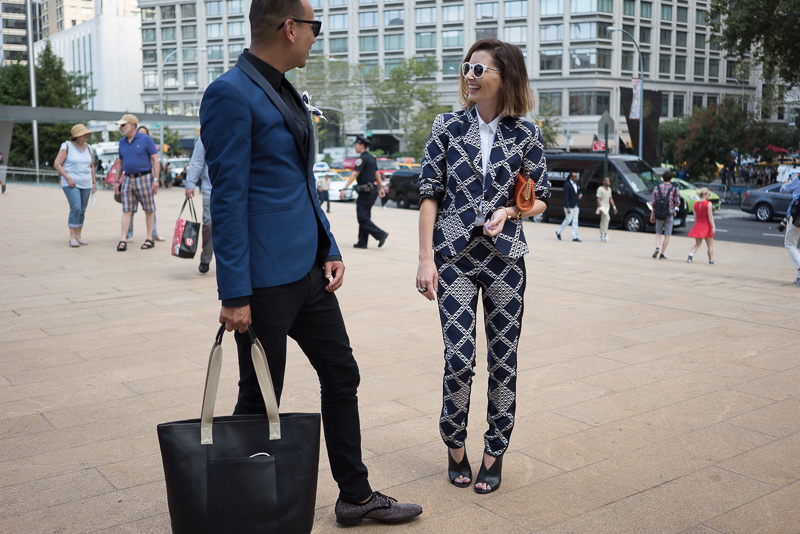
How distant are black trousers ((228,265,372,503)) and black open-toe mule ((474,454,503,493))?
61 cm

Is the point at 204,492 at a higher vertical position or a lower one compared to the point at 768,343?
higher

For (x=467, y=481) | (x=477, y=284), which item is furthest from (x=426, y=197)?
(x=467, y=481)

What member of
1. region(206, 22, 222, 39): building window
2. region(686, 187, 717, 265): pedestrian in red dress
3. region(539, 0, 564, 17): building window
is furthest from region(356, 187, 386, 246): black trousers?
region(206, 22, 222, 39): building window

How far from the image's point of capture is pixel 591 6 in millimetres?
76875

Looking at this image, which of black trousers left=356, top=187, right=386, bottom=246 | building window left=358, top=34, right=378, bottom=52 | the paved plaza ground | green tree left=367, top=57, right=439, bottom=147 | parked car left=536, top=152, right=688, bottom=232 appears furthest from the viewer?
building window left=358, top=34, right=378, bottom=52

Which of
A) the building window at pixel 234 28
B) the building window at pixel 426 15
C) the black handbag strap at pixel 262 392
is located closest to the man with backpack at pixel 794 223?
the black handbag strap at pixel 262 392

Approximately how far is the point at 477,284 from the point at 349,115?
7949 cm

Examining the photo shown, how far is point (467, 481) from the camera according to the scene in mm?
3770

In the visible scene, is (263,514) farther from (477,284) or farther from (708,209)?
(708,209)

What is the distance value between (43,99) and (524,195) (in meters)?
51.5

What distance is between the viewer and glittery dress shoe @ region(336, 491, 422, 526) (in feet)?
10.8

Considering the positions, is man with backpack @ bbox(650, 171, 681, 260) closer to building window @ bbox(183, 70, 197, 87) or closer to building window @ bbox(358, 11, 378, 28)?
building window @ bbox(358, 11, 378, 28)

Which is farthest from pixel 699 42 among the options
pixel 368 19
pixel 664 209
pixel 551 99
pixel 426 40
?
pixel 664 209

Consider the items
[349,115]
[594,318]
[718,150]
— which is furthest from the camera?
[349,115]
